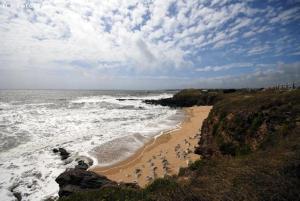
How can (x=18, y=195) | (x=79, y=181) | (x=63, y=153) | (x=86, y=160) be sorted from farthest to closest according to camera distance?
(x=63, y=153)
(x=86, y=160)
(x=18, y=195)
(x=79, y=181)

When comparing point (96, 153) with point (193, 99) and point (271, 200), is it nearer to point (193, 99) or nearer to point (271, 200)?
point (271, 200)

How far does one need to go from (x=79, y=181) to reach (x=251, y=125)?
34.8 feet

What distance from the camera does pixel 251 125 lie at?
1413 centimetres

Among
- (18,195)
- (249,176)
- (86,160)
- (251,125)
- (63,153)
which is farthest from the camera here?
(63,153)

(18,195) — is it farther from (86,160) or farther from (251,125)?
(251,125)

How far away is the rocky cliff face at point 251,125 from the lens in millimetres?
12128

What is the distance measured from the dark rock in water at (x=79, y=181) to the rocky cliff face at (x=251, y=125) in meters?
7.77

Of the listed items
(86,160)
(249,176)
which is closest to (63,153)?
(86,160)

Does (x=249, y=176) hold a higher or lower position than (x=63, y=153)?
higher

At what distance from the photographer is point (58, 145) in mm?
23078

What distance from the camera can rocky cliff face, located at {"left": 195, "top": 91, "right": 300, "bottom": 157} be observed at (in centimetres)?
1213

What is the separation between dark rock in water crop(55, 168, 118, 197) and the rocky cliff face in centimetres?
777

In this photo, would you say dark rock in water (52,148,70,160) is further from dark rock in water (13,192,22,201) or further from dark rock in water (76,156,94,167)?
dark rock in water (13,192,22,201)

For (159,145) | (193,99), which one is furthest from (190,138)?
(193,99)
